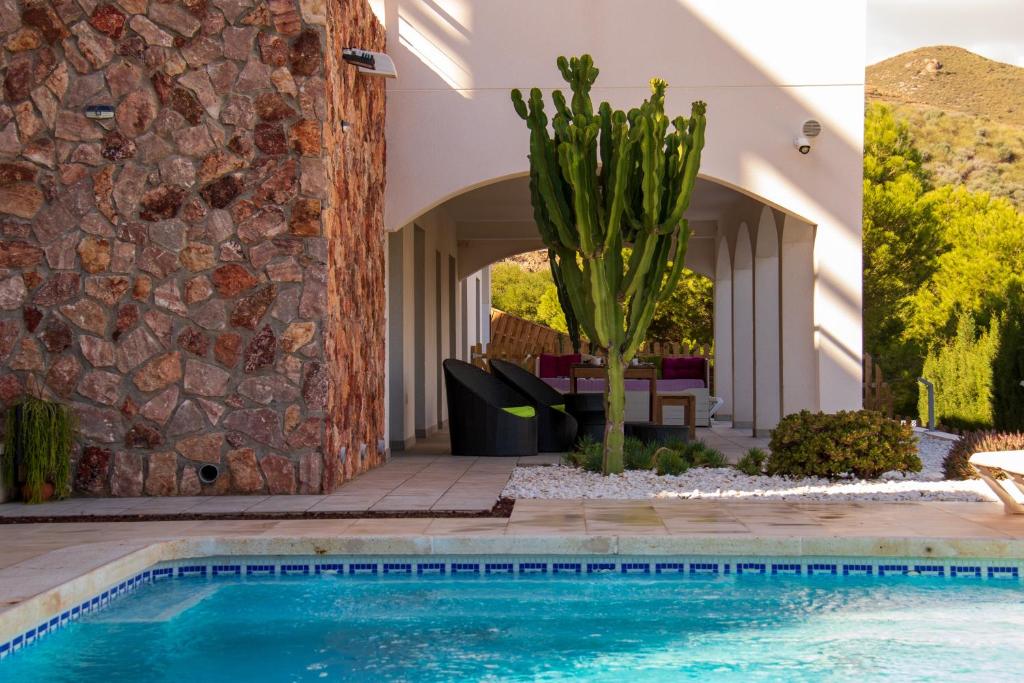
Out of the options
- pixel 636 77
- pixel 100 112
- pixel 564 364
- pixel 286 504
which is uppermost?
pixel 636 77

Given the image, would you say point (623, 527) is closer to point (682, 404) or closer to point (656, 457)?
point (656, 457)

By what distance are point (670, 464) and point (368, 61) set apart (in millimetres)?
3997

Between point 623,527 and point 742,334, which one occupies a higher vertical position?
point 742,334

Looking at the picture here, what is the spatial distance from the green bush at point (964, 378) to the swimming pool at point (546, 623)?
935cm

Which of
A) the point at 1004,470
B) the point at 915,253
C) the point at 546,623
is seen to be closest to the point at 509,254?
the point at 1004,470

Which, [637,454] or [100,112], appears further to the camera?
[637,454]

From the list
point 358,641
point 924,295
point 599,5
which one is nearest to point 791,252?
point 599,5

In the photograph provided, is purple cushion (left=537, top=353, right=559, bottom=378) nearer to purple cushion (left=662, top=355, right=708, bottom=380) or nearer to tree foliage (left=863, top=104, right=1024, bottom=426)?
purple cushion (left=662, top=355, right=708, bottom=380)

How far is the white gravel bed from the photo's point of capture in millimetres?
8398

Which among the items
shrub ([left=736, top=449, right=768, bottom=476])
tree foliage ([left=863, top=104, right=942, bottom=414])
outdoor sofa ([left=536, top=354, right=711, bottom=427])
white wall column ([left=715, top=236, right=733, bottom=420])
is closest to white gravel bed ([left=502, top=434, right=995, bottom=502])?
shrub ([left=736, top=449, right=768, bottom=476])

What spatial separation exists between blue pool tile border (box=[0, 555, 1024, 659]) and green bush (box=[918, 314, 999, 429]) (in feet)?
29.9

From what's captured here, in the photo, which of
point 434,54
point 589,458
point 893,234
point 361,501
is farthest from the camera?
point 893,234

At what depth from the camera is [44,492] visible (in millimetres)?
8297

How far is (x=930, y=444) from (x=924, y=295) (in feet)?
52.2
